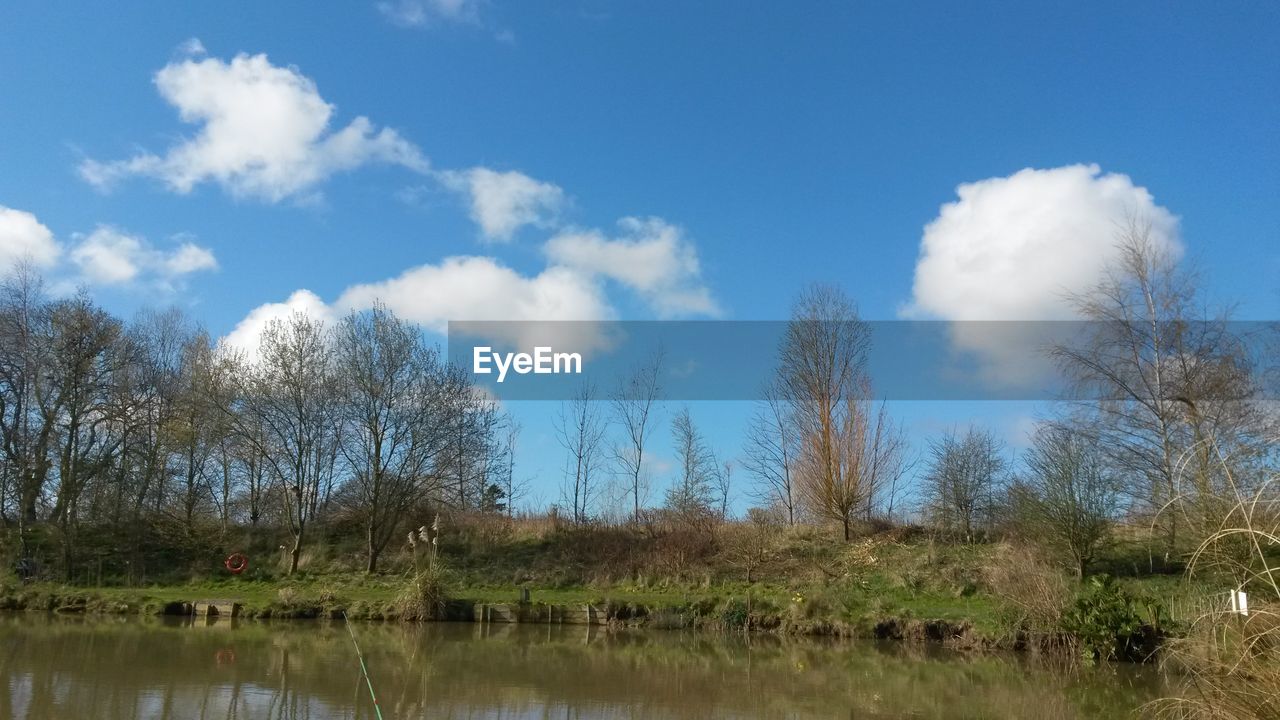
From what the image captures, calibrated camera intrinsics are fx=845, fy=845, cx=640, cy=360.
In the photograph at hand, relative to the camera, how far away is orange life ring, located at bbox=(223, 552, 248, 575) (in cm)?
2531

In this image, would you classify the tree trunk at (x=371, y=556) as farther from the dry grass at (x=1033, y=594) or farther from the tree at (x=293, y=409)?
the dry grass at (x=1033, y=594)

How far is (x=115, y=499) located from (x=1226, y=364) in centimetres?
3088

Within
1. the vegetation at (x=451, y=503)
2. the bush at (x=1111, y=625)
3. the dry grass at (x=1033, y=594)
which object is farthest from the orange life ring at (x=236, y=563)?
the bush at (x=1111, y=625)

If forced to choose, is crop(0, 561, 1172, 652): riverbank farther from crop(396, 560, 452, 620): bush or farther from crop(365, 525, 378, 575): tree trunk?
crop(365, 525, 378, 575): tree trunk

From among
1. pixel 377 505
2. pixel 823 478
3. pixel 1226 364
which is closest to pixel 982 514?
pixel 823 478

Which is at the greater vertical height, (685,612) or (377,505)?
(377,505)

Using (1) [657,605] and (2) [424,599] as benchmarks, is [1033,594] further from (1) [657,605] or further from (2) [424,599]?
(2) [424,599]

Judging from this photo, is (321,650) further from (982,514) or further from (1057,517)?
(982,514)

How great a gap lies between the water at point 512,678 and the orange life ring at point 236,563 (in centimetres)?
861

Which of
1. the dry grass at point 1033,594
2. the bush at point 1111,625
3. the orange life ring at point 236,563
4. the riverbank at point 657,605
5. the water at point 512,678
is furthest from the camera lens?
the orange life ring at point 236,563

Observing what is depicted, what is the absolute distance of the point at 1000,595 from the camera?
15602 millimetres

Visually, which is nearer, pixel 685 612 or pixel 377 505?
pixel 685 612

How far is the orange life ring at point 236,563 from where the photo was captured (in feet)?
83.0

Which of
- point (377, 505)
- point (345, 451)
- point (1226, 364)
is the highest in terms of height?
point (1226, 364)
